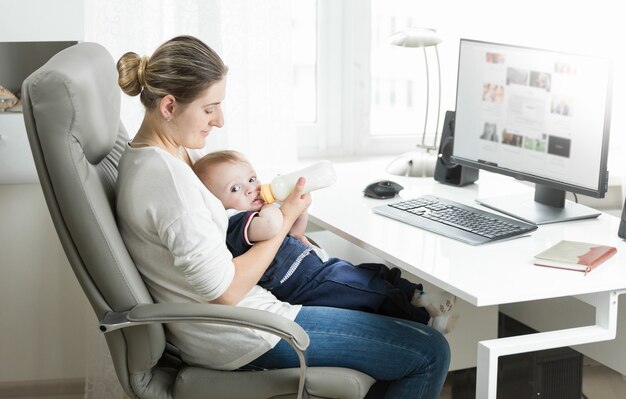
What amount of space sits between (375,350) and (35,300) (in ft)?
4.76

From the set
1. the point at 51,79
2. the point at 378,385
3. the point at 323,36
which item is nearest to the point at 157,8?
the point at 323,36

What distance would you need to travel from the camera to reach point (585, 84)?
216cm

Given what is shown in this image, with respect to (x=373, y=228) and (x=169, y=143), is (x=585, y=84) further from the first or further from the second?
(x=169, y=143)

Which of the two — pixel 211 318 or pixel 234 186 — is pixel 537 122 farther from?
pixel 211 318

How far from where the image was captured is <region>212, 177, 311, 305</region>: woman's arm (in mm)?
1774

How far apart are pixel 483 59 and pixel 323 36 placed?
0.88m

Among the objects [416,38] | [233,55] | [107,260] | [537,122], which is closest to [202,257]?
[107,260]

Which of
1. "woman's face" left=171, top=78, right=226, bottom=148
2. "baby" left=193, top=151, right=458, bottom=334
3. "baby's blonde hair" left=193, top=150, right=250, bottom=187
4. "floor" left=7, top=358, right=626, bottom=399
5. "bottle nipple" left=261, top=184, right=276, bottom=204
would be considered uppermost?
"woman's face" left=171, top=78, right=226, bottom=148

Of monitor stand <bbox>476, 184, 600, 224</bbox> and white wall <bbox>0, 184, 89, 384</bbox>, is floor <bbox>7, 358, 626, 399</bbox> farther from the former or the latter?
monitor stand <bbox>476, 184, 600, 224</bbox>

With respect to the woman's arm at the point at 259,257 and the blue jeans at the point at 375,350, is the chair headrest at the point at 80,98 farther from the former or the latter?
the blue jeans at the point at 375,350

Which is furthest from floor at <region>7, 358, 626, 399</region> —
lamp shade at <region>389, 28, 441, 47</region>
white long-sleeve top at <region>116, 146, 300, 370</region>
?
white long-sleeve top at <region>116, 146, 300, 370</region>

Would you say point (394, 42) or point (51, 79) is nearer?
point (51, 79)

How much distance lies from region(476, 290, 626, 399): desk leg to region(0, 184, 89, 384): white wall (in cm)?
144

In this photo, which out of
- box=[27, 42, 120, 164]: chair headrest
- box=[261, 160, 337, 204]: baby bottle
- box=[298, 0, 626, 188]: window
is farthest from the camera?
box=[298, 0, 626, 188]: window
